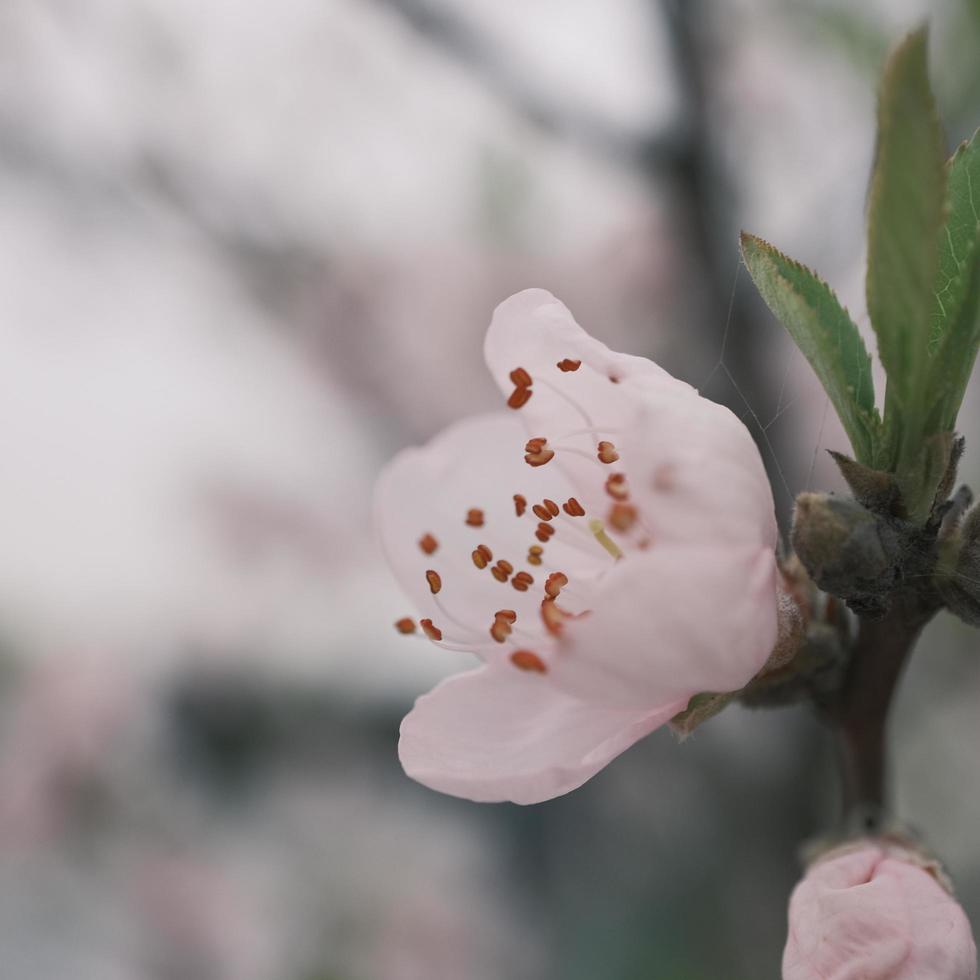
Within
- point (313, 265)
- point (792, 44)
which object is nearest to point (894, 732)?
point (792, 44)

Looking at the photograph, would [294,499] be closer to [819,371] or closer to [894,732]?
[894,732]

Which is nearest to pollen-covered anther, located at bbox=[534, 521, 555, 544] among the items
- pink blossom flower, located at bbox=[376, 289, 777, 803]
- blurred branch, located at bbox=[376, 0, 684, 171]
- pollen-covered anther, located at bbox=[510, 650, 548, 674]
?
pink blossom flower, located at bbox=[376, 289, 777, 803]

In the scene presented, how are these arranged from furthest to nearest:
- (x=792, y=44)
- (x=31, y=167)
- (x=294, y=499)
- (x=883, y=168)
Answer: (x=294, y=499) → (x=31, y=167) → (x=792, y=44) → (x=883, y=168)

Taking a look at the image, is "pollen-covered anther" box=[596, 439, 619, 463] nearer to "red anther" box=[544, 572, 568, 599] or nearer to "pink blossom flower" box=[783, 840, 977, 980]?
"red anther" box=[544, 572, 568, 599]

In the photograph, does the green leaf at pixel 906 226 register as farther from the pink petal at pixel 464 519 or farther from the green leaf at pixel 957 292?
the pink petal at pixel 464 519

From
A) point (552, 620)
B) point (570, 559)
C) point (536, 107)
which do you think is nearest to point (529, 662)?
point (552, 620)

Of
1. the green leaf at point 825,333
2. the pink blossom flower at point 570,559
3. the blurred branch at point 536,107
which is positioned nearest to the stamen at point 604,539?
the pink blossom flower at point 570,559
